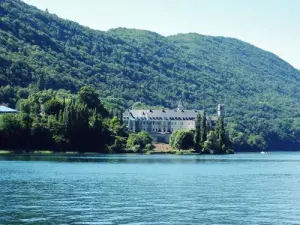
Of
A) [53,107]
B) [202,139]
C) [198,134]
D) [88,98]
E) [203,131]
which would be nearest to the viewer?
[53,107]

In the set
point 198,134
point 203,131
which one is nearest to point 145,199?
point 198,134

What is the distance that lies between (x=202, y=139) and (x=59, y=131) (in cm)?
4087

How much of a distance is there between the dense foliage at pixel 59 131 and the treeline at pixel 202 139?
18.0 metres

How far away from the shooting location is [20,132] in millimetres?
154375

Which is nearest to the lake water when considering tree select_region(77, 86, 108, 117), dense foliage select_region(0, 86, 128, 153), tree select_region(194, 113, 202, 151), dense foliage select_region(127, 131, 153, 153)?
dense foliage select_region(0, 86, 128, 153)

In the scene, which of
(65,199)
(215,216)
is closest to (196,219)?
(215,216)

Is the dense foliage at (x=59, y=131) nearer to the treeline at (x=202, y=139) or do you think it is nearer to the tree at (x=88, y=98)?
the tree at (x=88, y=98)

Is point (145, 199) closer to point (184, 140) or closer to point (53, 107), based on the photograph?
point (53, 107)

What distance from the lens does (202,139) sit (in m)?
181

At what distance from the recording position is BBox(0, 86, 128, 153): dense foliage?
154375 mm

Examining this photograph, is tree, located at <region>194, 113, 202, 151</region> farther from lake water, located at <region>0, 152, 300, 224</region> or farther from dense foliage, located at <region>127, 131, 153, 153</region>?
lake water, located at <region>0, 152, 300, 224</region>

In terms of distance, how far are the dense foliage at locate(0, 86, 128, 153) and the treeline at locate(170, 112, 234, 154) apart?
1799 cm

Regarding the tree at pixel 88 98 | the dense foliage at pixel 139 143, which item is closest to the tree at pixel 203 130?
the dense foliage at pixel 139 143

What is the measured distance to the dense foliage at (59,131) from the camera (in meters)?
154
